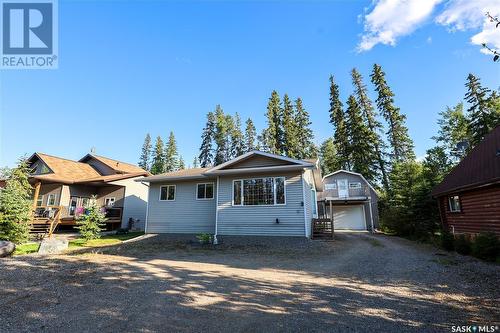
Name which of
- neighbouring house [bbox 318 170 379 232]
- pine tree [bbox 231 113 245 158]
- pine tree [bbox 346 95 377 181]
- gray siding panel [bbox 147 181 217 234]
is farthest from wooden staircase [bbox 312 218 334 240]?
pine tree [bbox 231 113 245 158]

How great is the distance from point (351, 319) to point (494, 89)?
108 feet

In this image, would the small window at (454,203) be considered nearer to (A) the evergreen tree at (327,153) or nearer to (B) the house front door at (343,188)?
(B) the house front door at (343,188)

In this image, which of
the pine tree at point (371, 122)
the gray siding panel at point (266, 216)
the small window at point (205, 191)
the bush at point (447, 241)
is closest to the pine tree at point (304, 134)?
the pine tree at point (371, 122)

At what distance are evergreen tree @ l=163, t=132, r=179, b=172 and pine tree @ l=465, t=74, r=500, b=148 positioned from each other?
48.3 m

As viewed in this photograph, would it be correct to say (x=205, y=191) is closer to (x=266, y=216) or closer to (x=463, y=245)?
(x=266, y=216)

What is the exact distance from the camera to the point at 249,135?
43.1m

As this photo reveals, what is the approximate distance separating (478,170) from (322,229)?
7371 millimetres

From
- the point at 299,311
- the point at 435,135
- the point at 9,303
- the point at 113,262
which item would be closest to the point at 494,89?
the point at 435,135

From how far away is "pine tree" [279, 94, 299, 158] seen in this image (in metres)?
36.8

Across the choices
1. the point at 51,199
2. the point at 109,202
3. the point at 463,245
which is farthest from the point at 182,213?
the point at 463,245

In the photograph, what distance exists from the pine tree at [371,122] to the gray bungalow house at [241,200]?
20.5 meters

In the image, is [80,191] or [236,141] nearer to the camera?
[80,191]

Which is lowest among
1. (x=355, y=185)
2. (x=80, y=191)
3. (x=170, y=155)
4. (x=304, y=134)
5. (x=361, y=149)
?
(x=80, y=191)

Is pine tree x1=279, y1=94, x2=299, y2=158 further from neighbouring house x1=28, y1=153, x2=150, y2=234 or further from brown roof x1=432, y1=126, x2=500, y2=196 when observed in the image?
brown roof x1=432, y1=126, x2=500, y2=196
